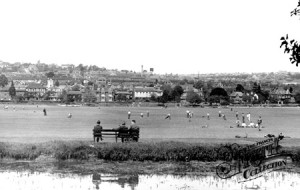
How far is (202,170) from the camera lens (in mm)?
20859

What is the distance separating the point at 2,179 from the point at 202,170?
27.1 ft

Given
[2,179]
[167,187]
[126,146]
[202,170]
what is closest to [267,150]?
[202,170]

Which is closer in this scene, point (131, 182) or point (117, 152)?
point (131, 182)

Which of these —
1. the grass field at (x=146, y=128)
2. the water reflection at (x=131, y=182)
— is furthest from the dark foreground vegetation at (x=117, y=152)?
the grass field at (x=146, y=128)

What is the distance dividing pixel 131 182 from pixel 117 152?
16.8ft

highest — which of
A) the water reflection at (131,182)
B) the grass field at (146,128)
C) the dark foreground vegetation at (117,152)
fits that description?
the dark foreground vegetation at (117,152)

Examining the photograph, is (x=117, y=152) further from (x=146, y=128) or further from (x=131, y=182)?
(x=146, y=128)

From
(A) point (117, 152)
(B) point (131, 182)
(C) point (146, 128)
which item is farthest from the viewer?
(C) point (146, 128)

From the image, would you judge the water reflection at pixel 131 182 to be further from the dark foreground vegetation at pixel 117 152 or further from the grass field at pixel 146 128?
the grass field at pixel 146 128

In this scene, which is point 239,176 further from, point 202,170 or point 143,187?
point 143,187

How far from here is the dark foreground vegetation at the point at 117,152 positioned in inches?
902

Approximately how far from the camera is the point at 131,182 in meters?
18.1

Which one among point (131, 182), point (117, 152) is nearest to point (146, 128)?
point (117, 152)

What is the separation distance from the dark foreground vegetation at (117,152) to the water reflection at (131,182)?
139 inches
